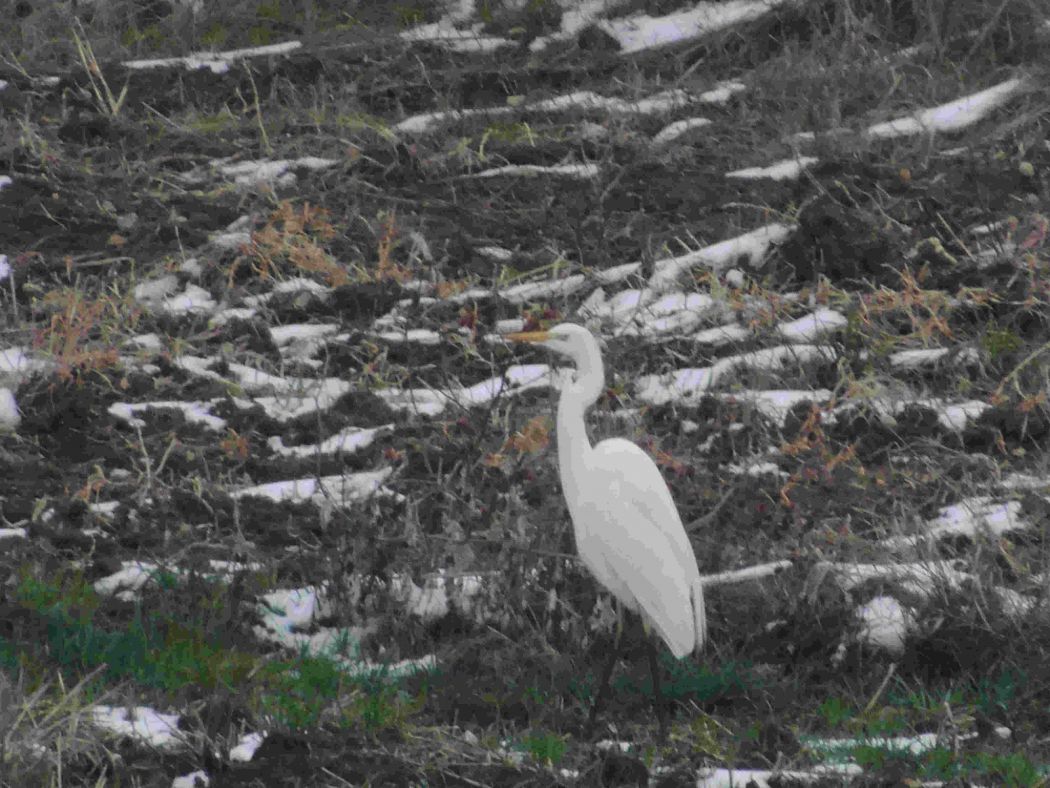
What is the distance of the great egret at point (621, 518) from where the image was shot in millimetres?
4277

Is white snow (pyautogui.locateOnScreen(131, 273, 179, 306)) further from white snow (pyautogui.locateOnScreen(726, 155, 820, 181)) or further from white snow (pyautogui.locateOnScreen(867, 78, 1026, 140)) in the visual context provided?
white snow (pyautogui.locateOnScreen(867, 78, 1026, 140))

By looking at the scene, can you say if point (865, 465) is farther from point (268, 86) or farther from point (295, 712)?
point (268, 86)

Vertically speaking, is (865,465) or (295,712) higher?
(295,712)

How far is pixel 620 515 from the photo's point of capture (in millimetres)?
4344

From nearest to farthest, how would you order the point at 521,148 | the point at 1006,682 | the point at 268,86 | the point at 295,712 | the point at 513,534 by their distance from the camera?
the point at 295,712
the point at 1006,682
the point at 513,534
the point at 521,148
the point at 268,86

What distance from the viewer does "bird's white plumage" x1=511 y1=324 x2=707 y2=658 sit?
429 cm

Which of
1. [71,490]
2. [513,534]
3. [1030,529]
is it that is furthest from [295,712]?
[1030,529]

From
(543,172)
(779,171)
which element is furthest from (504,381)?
(779,171)

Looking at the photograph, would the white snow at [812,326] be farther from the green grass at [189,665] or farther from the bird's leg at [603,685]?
the green grass at [189,665]

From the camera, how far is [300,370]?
6.02 meters

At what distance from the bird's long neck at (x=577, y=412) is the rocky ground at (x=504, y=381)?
1.33 feet

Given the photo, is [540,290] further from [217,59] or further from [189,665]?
[189,665]

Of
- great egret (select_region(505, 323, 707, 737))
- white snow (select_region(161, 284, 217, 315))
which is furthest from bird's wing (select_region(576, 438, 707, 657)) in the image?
white snow (select_region(161, 284, 217, 315))

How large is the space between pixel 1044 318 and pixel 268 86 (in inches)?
138
